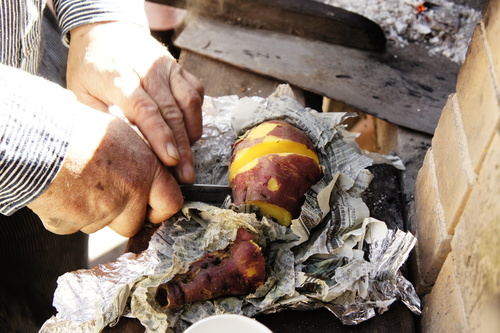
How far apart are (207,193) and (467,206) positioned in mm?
688

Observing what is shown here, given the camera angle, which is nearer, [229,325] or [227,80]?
[229,325]

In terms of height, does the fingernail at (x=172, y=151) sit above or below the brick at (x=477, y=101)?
below

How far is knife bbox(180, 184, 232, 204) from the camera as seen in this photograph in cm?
133

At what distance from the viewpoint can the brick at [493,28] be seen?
0.89m

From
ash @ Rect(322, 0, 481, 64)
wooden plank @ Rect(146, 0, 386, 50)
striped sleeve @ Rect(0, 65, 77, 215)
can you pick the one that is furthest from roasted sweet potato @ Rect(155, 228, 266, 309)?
ash @ Rect(322, 0, 481, 64)

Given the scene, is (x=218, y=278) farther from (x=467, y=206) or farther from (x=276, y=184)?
(x=467, y=206)

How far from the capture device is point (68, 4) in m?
1.45

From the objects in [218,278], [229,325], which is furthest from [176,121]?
[229,325]

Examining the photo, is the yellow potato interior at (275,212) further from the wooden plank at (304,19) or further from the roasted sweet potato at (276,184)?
the wooden plank at (304,19)

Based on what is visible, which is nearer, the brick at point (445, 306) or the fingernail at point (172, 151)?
the brick at point (445, 306)

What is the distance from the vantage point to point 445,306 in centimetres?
101

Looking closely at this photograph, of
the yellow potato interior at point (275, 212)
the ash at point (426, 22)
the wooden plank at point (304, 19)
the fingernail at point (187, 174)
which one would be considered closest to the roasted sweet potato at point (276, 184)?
the yellow potato interior at point (275, 212)

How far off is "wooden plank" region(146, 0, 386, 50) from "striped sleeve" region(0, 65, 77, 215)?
3.73ft

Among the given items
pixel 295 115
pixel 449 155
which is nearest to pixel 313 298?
pixel 449 155
